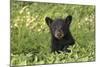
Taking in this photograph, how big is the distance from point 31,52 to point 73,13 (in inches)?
23.9

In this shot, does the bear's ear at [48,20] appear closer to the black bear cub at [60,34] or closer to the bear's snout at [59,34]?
the black bear cub at [60,34]

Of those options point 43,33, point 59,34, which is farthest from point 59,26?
point 43,33

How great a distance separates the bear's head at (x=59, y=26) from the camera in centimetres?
206

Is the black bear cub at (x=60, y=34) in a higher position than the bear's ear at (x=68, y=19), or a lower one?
lower

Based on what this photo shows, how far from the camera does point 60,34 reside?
2.09m

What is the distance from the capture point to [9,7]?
1.91 meters

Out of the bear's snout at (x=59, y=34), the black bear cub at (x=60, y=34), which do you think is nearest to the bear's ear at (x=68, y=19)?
the black bear cub at (x=60, y=34)

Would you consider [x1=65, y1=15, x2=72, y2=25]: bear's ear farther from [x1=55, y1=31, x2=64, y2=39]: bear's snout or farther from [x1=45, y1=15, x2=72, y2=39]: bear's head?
[x1=55, y1=31, x2=64, y2=39]: bear's snout

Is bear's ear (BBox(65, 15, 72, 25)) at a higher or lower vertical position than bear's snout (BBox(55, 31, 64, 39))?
higher

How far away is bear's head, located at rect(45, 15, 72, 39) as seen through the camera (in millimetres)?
2062

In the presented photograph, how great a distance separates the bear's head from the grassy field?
0.04 m

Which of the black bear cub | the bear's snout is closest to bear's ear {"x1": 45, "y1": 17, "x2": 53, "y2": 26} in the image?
the black bear cub

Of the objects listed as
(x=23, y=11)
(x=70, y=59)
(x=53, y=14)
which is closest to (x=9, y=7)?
(x=23, y=11)

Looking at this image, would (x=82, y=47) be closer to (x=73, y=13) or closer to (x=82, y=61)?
(x=82, y=61)
